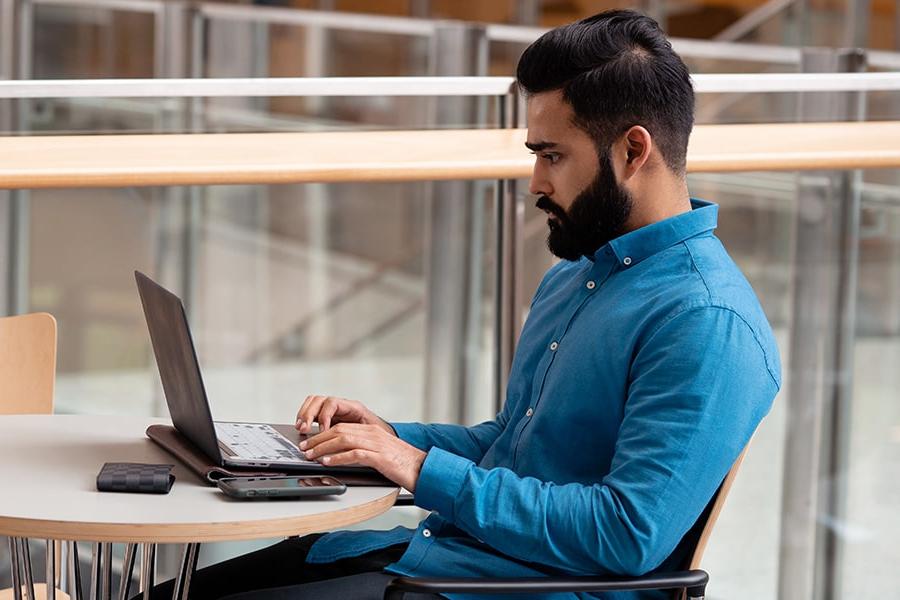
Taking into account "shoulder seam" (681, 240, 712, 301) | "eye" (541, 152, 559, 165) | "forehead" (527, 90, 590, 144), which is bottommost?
"shoulder seam" (681, 240, 712, 301)

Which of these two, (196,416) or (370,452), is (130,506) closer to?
(196,416)

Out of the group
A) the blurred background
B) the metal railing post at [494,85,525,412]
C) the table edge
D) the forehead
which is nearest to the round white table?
the table edge

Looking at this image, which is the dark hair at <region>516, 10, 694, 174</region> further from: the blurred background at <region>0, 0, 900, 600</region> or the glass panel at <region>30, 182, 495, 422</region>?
the glass panel at <region>30, 182, 495, 422</region>

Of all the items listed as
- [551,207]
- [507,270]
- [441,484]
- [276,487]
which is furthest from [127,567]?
[507,270]

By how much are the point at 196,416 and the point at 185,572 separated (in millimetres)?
198

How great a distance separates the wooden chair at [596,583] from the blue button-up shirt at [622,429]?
19 millimetres

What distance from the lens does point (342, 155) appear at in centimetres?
240

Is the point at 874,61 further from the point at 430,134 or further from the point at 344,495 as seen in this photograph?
the point at 344,495

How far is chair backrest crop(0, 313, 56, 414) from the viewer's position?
2.21 meters

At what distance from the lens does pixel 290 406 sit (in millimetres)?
4992

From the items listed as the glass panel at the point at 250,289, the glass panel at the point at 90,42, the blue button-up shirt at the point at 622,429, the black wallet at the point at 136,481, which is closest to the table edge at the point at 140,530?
the black wallet at the point at 136,481

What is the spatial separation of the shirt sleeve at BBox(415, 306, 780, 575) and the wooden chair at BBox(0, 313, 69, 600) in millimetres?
1012

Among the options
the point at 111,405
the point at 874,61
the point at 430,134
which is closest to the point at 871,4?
the point at 874,61

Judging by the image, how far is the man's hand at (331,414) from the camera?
5.84 ft
